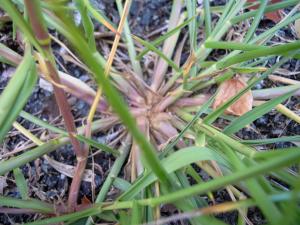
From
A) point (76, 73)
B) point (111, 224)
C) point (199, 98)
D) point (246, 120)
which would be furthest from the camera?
point (76, 73)

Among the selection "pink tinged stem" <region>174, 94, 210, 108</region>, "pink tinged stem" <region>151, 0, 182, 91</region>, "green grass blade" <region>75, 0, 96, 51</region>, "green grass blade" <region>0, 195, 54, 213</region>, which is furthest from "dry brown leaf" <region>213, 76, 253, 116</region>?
"green grass blade" <region>0, 195, 54, 213</region>

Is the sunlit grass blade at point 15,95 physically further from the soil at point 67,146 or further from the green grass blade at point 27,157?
the soil at point 67,146

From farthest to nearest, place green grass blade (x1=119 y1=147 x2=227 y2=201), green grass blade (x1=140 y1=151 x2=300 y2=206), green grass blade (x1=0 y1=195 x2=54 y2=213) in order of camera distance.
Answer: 1. green grass blade (x1=0 y1=195 x2=54 y2=213)
2. green grass blade (x1=119 y1=147 x2=227 y2=201)
3. green grass blade (x1=140 y1=151 x2=300 y2=206)

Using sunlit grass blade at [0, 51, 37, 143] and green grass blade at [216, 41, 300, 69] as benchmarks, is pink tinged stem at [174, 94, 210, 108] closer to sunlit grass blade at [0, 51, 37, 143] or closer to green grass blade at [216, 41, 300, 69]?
green grass blade at [216, 41, 300, 69]

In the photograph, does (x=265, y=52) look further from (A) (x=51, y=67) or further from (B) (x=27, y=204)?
(B) (x=27, y=204)

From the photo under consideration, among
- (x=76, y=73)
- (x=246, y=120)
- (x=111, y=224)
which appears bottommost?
(x=111, y=224)

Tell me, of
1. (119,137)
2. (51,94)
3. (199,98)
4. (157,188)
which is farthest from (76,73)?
(157,188)

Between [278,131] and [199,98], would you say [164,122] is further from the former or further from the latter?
[278,131]

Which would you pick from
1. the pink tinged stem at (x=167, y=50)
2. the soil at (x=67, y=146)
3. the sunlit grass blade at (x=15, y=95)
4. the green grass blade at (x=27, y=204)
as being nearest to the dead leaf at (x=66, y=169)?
the soil at (x=67, y=146)
